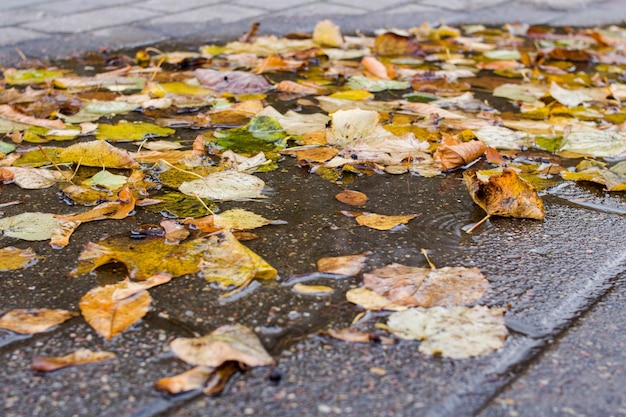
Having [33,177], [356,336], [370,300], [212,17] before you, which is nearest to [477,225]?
[370,300]

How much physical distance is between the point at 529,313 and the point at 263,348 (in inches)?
18.0

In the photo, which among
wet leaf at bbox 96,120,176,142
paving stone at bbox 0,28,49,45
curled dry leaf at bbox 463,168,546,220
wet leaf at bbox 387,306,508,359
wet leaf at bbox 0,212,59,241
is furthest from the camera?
paving stone at bbox 0,28,49,45

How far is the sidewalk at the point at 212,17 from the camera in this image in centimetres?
367

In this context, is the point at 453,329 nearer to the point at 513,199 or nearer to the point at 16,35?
the point at 513,199

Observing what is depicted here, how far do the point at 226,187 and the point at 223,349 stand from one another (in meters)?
0.74

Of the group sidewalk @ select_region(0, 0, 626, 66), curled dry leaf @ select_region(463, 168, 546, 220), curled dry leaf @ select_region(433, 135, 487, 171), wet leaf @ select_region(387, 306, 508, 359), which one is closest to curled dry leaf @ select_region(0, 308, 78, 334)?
wet leaf @ select_region(387, 306, 508, 359)

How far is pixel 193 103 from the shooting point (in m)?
2.60

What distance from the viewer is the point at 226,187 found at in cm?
180

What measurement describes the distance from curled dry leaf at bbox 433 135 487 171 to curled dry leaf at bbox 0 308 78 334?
1.11 meters

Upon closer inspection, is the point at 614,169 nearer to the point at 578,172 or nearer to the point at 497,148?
the point at 578,172

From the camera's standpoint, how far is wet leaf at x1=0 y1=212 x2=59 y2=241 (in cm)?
153

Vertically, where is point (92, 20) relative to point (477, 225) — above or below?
above

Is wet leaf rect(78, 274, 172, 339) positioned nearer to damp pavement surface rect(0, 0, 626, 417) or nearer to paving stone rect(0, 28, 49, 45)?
damp pavement surface rect(0, 0, 626, 417)

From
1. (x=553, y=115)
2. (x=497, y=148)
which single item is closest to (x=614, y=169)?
(x=497, y=148)
